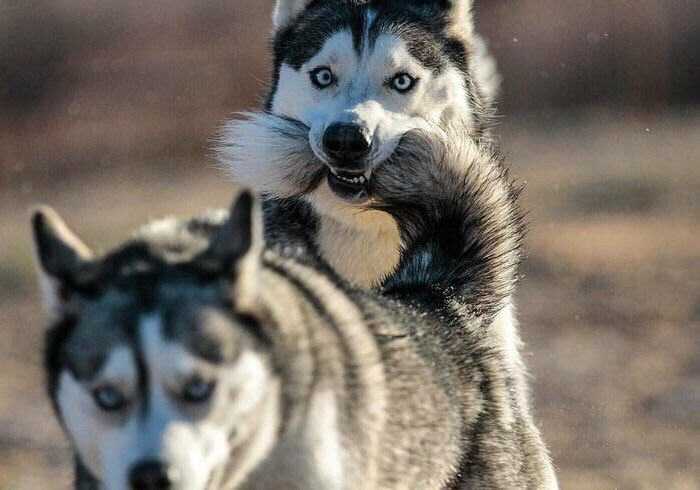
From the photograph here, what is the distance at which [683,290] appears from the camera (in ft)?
42.0

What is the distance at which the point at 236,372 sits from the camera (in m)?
3.11

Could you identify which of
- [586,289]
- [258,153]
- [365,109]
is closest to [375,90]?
[365,109]

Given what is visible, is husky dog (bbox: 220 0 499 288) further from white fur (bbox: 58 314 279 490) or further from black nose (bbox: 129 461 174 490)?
black nose (bbox: 129 461 174 490)

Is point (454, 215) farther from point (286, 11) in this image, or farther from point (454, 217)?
point (286, 11)

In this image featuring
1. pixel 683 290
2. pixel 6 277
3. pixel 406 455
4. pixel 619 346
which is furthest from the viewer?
pixel 6 277

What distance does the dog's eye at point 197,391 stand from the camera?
3.03 metres

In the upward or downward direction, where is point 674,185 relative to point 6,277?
upward

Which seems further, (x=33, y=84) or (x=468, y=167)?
(x=33, y=84)

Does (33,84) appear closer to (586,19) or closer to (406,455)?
(586,19)

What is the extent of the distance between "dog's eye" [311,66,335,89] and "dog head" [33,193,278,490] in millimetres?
2598

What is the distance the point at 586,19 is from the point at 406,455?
49.8 ft

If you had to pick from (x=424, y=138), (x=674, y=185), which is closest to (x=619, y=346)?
(x=674, y=185)

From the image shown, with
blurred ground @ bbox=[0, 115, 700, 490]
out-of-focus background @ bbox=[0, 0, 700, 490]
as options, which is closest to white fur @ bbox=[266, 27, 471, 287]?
blurred ground @ bbox=[0, 115, 700, 490]

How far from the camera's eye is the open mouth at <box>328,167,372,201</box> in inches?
214
